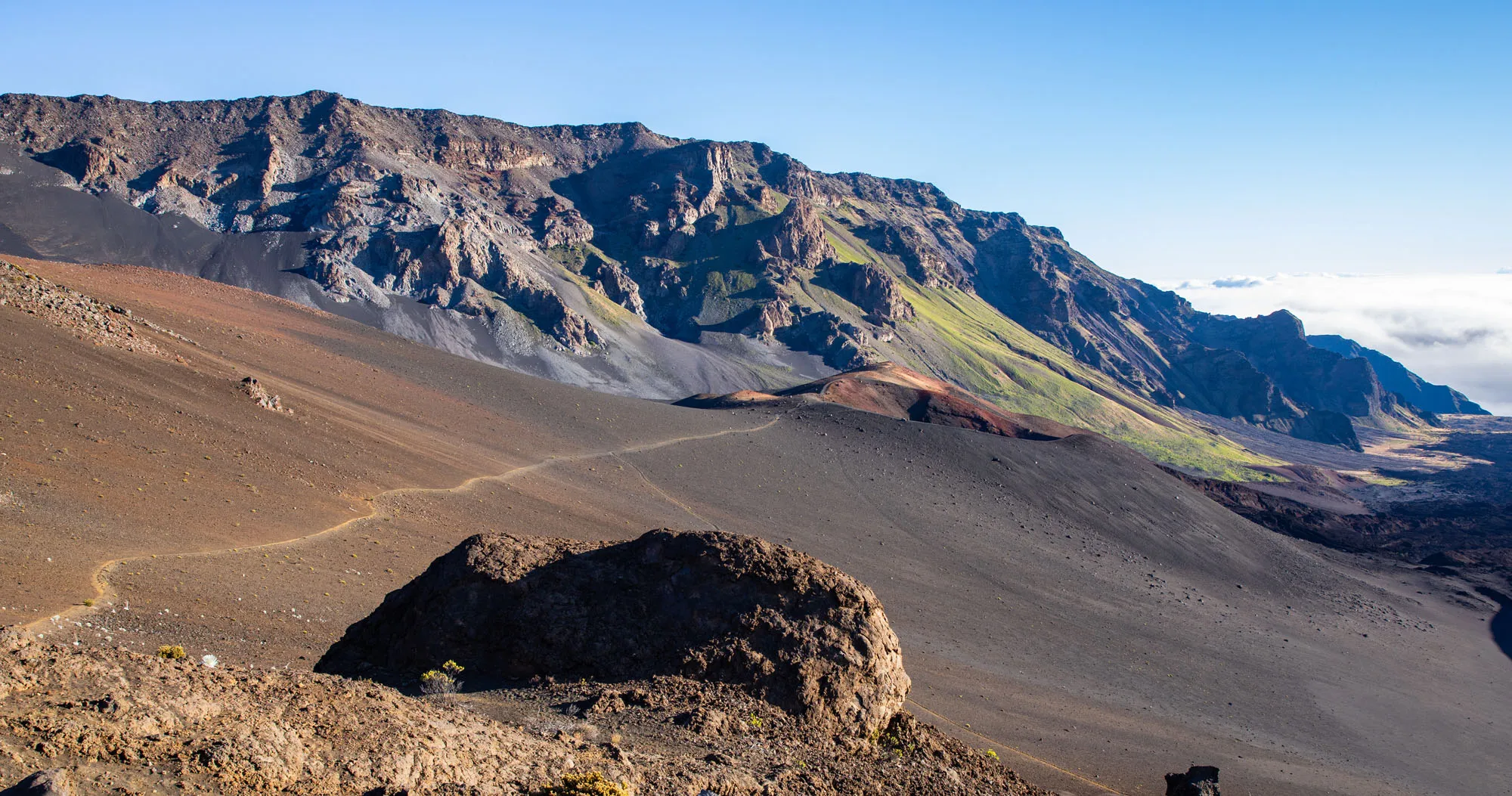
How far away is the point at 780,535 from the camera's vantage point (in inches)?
1412

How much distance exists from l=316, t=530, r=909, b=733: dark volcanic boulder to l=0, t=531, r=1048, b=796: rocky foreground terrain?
0.03 metres

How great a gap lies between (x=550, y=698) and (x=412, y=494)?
21.3 m

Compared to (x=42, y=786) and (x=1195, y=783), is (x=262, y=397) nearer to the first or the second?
(x=42, y=786)

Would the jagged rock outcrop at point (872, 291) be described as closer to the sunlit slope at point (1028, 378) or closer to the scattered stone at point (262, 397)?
the sunlit slope at point (1028, 378)

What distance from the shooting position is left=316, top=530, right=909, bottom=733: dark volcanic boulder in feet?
40.1

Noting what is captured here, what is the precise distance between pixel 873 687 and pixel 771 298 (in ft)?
352

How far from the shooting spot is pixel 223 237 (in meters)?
88.4

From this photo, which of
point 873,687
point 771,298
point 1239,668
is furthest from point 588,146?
point 873,687

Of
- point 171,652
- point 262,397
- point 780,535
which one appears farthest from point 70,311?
point 171,652

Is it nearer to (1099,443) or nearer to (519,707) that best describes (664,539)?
(519,707)

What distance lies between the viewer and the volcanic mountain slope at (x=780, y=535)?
2048cm

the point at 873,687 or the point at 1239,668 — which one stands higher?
the point at 873,687

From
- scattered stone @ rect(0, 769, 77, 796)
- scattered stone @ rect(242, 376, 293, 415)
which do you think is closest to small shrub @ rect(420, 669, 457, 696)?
scattered stone @ rect(0, 769, 77, 796)

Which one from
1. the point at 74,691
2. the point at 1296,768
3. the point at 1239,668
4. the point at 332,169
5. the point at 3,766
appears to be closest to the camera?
the point at 3,766
